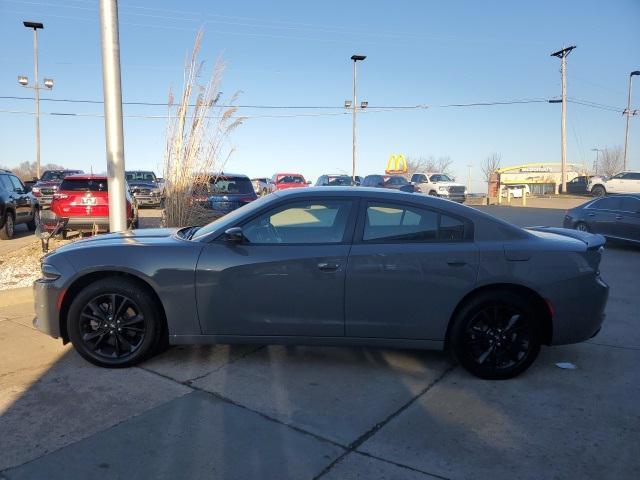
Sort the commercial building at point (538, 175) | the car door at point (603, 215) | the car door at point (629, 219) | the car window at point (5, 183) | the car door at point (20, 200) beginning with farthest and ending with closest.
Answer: the commercial building at point (538, 175)
the car door at point (20, 200)
the car window at point (5, 183)
the car door at point (603, 215)
the car door at point (629, 219)

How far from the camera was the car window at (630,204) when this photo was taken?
36.8 ft

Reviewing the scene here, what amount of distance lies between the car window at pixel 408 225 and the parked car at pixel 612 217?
29.5 feet

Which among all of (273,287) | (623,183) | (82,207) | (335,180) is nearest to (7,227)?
(82,207)

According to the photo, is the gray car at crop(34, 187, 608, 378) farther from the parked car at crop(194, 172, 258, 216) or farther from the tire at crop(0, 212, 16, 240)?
the tire at crop(0, 212, 16, 240)

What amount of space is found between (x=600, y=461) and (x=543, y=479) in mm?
444

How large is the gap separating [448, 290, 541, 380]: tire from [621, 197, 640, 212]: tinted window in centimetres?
886

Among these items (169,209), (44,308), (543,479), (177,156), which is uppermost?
(177,156)

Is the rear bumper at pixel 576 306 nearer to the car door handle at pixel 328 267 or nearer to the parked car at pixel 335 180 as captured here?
the car door handle at pixel 328 267

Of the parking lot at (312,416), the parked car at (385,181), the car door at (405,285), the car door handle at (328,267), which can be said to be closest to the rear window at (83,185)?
the parking lot at (312,416)

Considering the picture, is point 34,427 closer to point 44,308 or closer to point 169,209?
point 44,308

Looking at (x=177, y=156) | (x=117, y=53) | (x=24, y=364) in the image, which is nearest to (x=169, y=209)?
(x=177, y=156)

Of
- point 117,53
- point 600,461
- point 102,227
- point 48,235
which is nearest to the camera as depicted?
point 600,461

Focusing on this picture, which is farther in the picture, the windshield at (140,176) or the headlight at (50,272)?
the windshield at (140,176)

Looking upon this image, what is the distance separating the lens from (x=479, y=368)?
161 inches
